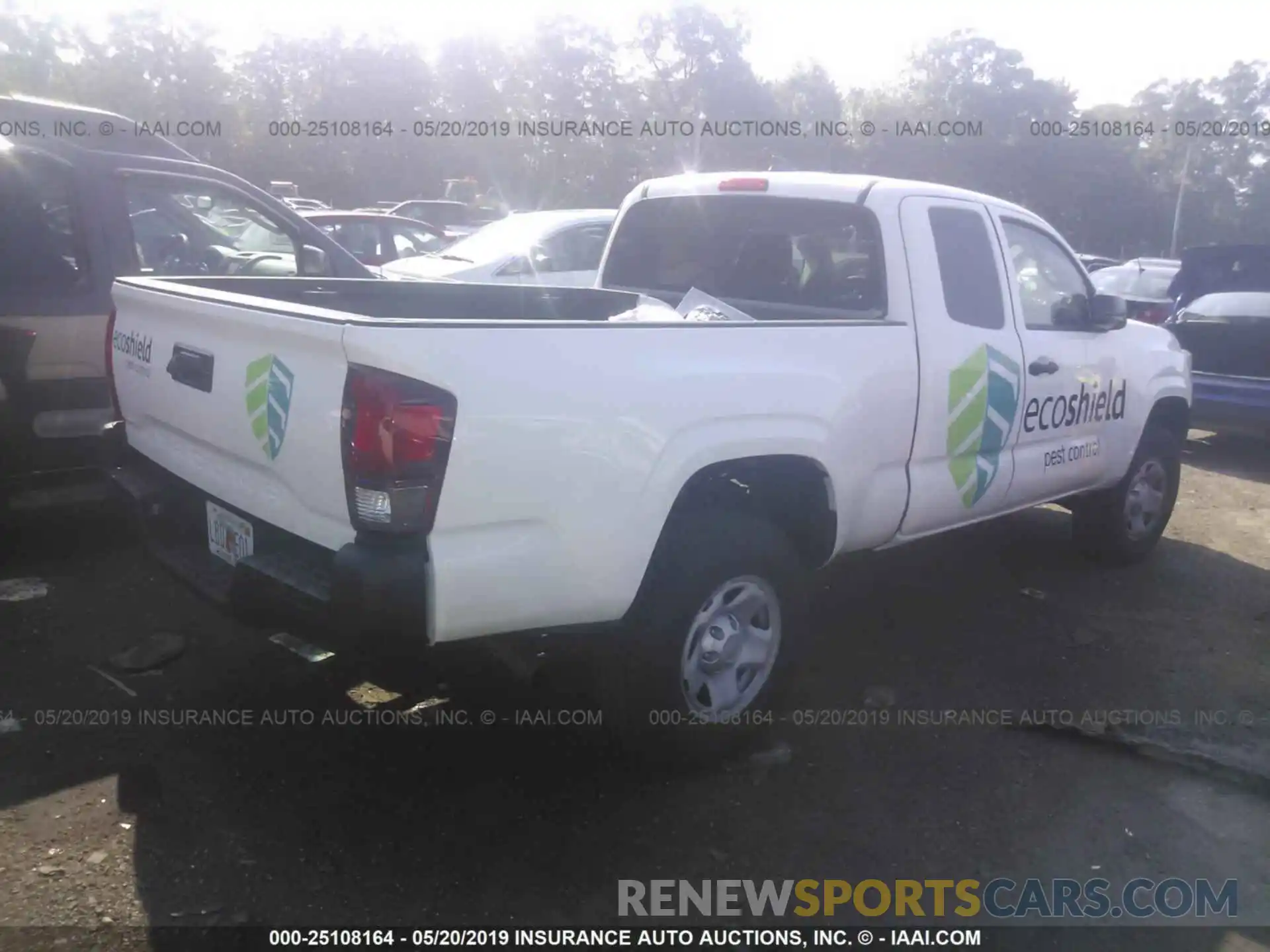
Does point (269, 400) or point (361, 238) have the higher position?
point (269, 400)

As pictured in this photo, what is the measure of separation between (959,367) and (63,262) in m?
3.95

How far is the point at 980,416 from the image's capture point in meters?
4.38

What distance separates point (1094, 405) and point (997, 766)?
2.21m

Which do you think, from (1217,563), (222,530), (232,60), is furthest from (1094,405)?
(232,60)

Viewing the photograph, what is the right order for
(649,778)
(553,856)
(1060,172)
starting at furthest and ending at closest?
(1060,172)
(649,778)
(553,856)

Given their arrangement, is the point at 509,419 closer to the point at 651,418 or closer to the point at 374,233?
the point at 651,418

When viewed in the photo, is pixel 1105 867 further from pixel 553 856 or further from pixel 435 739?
pixel 435 739

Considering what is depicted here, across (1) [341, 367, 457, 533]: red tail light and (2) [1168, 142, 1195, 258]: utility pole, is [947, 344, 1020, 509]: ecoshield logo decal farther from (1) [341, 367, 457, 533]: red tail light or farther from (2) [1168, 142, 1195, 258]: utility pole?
(2) [1168, 142, 1195, 258]: utility pole

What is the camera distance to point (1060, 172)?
145 feet

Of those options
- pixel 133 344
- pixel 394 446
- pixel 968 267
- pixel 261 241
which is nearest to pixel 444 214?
pixel 261 241

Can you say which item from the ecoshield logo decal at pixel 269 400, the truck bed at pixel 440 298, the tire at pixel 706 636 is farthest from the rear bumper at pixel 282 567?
the truck bed at pixel 440 298

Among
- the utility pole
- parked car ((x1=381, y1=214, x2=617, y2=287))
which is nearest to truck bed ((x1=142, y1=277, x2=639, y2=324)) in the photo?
parked car ((x1=381, y1=214, x2=617, y2=287))

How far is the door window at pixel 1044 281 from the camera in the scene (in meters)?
4.80

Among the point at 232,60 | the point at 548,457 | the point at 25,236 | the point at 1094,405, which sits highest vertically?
the point at 232,60
